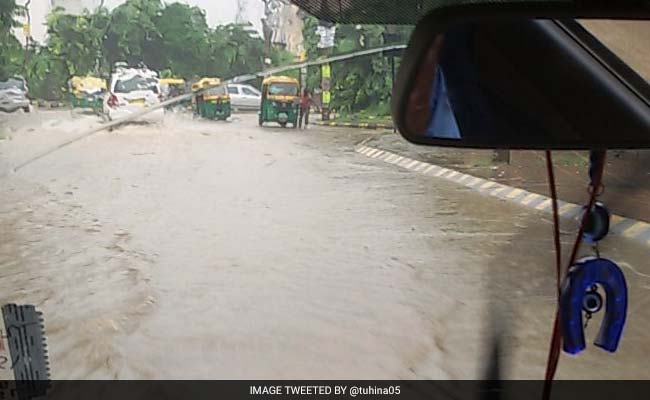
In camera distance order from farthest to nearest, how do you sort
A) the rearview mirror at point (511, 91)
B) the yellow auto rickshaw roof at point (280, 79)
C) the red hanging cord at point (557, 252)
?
the yellow auto rickshaw roof at point (280, 79) → the red hanging cord at point (557, 252) → the rearview mirror at point (511, 91)

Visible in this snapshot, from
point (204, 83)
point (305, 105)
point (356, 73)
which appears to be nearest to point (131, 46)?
point (204, 83)

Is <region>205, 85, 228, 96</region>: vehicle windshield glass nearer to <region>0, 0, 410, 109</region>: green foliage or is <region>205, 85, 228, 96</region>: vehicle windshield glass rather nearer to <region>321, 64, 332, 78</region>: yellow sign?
<region>0, 0, 410, 109</region>: green foliage

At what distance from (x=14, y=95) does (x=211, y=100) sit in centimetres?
47

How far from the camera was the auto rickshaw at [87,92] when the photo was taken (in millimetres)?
1892

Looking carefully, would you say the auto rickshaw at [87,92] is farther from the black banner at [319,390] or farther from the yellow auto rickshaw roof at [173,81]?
the black banner at [319,390]

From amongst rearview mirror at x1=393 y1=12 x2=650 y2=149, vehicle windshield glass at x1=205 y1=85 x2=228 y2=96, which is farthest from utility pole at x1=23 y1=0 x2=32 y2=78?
rearview mirror at x1=393 y1=12 x2=650 y2=149

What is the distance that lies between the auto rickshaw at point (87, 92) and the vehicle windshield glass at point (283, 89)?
425 mm

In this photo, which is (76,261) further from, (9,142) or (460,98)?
(460,98)

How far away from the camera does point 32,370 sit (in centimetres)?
175

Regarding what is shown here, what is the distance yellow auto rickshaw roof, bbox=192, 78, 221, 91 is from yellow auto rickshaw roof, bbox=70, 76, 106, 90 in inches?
8.9

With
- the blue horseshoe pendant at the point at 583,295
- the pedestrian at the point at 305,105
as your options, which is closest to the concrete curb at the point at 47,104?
the pedestrian at the point at 305,105

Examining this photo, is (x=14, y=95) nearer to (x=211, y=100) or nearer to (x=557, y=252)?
(x=211, y=100)

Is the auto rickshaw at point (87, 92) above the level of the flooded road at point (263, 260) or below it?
above

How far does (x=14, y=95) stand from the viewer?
1798mm
